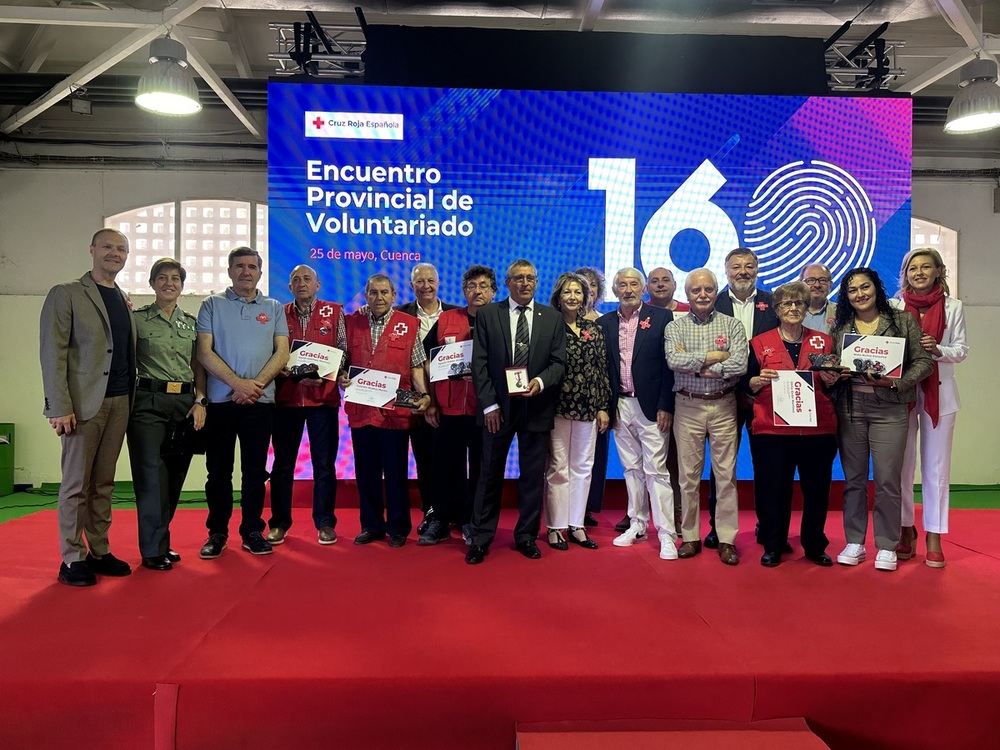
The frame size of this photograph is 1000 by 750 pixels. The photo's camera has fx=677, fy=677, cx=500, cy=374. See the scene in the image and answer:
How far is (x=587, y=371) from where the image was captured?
155 inches

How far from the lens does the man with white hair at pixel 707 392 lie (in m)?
3.64

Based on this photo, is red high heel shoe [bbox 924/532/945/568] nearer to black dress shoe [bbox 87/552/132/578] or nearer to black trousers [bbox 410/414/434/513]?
black trousers [bbox 410/414/434/513]

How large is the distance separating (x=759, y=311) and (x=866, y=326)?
2.38 ft

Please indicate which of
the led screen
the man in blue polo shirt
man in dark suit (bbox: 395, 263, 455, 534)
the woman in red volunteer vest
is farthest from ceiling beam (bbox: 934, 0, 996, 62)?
the man in blue polo shirt

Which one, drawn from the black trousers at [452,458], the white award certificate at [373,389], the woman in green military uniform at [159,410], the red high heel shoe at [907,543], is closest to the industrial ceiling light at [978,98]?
the red high heel shoe at [907,543]

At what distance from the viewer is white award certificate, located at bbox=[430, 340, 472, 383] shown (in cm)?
397

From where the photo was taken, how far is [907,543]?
3891 mm

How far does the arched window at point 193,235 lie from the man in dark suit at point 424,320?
4590 mm

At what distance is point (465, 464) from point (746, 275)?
2084mm

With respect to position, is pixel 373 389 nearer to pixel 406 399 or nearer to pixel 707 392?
pixel 406 399

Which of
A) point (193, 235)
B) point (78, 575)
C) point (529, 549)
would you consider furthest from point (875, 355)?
point (193, 235)

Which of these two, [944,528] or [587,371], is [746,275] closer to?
[587,371]

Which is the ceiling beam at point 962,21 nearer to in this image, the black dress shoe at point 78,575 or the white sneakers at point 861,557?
the white sneakers at point 861,557

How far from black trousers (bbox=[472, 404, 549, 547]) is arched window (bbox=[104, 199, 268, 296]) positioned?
18.5 feet
